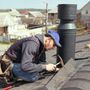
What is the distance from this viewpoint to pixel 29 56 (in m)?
4.94

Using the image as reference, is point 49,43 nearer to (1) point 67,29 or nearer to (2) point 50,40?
(2) point 50,40

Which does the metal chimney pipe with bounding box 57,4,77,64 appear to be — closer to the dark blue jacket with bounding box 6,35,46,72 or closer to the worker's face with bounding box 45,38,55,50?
the dark blue jacket with bounding box 6,35,46,72

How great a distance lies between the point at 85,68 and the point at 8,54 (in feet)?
4.59

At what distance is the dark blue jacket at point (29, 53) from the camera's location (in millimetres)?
4945

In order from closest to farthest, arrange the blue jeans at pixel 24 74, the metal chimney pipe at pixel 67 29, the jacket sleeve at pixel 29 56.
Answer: the jacket sleeve at pixel 29 56 → the blue jeans at pixel 24 74 → the metal chimney pipe at pixel 67 29

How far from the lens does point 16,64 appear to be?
17.2ft

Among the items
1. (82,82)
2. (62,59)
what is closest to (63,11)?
(62,59)

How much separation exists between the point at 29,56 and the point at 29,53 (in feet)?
0.13

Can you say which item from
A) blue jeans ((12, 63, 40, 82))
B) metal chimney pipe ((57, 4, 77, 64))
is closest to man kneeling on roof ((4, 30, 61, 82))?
blue jeans ((12, 63, 40, 82))

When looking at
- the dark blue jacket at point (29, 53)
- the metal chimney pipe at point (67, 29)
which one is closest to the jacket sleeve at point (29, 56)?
the dark blue jacket at point (29, 53)

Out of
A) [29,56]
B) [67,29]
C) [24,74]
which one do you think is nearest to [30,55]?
[29,56]

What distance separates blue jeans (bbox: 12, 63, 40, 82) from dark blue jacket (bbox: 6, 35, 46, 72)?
80 mm

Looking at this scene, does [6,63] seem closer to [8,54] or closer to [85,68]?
[8,54]

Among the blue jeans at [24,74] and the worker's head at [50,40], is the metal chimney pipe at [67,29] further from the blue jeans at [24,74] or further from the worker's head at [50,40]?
the blue jeans at [24,74]
